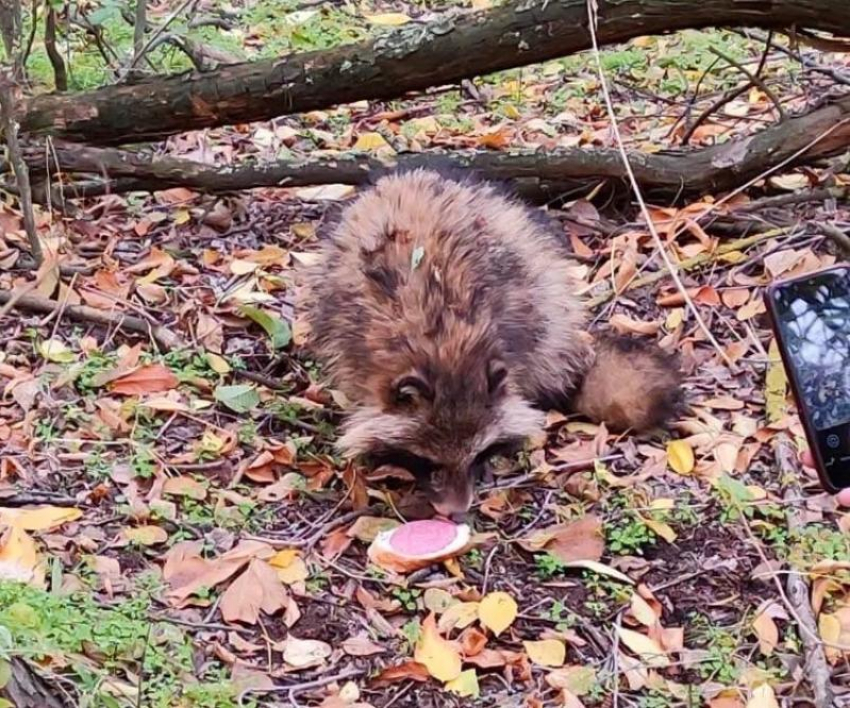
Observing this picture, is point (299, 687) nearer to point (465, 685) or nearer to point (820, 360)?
point (465, 685)

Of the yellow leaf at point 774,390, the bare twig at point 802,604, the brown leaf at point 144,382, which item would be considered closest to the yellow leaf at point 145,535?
the brown leaf at point 144,382

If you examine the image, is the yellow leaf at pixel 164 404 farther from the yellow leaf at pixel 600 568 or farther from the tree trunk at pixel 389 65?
the tree trunk at pixel 389 65

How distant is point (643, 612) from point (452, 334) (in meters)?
1.16

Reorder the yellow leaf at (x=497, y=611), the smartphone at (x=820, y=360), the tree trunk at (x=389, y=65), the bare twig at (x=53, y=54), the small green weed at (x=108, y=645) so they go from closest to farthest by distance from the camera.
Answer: the small green weed at (x=108, y=645) < the smartphone at (x=820, y=360) < the yellow leaf at (x=497, y=611) < the tree trunk at (x=389, y=65) < the bare twig at (x=53, y=54)

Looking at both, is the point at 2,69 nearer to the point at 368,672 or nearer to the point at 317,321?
the point at 317,321

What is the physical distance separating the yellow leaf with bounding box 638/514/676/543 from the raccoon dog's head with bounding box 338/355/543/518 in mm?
566

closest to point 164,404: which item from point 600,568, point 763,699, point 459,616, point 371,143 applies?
point 459,616

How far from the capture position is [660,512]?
159 inches

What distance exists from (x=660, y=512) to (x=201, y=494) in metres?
1.51

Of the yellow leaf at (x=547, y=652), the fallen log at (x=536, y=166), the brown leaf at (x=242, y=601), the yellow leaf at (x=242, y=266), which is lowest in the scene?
the yellow leaf at (x=547, y=652)

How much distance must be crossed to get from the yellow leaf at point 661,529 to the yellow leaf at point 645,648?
48 centimetres

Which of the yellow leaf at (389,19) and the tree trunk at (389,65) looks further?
the yellow leaf at (389,19)

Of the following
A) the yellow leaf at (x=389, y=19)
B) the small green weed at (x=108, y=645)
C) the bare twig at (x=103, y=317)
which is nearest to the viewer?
the small green weed at (x=108, y=645)

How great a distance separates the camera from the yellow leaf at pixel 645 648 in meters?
3.38
